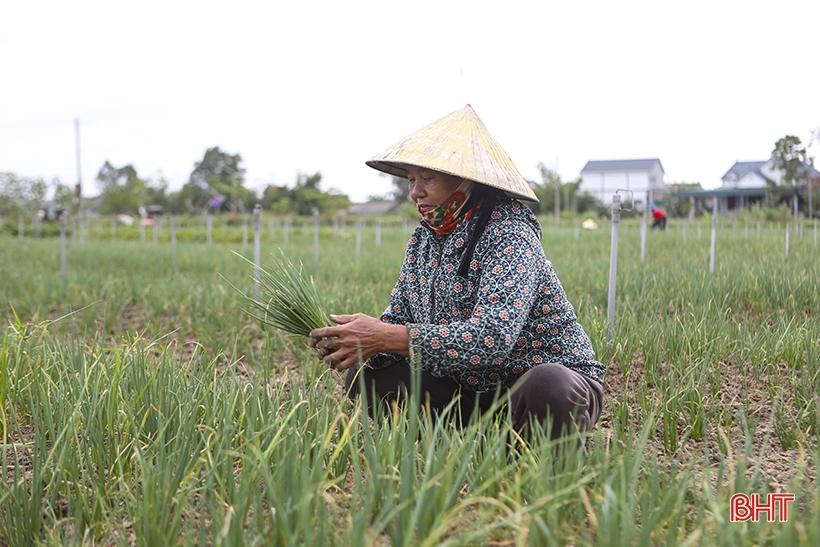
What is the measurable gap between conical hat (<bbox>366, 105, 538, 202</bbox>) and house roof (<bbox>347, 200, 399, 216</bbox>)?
143 ft

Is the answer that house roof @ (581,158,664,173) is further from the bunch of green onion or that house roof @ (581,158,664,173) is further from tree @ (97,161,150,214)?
the bunch of green onion

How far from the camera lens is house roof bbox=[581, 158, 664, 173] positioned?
46.5 metres

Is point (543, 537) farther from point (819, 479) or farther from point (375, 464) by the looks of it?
point (819, 479)

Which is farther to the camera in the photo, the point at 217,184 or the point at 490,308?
the point at 217,184

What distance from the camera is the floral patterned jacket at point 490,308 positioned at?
187cm

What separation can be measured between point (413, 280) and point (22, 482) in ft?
3.90

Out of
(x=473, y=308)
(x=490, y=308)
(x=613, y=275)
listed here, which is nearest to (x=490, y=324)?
(x=490, y=308)

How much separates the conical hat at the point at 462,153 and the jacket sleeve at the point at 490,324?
198 mm

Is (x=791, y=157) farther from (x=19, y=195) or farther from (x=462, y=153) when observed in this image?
(x=19, y=195)

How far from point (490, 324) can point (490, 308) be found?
0.14ft

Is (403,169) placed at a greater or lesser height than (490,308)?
greater

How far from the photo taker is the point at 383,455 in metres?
1.41

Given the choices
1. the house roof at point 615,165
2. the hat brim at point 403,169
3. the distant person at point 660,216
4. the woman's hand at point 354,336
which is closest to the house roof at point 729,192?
the distant person at point 660,216

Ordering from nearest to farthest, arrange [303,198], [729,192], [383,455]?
[383,455], [729,192], [303,198]
